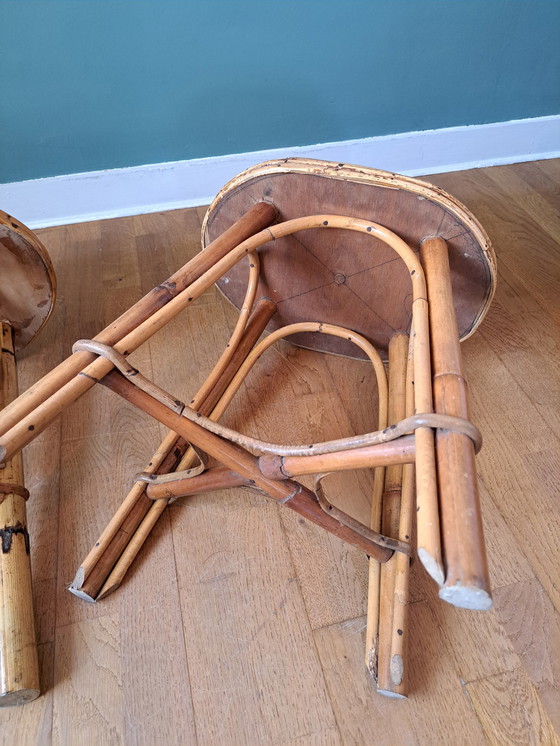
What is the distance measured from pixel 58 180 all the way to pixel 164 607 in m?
1.25

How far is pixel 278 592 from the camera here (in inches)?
35.7

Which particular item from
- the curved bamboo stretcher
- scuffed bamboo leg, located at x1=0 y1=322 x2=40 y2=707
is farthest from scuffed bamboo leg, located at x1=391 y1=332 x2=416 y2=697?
scuffed bamboo leg, located at x1=0 y1=322 x2=40 y2=707

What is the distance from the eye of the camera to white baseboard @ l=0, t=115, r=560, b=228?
1.70m

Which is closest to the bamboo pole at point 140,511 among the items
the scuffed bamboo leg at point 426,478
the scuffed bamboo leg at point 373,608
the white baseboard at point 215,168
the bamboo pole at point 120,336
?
the bamboo pole at point 120,336

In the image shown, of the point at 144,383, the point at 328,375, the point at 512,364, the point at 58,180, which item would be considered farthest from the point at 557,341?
the point at 58,180

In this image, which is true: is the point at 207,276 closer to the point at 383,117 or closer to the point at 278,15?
the point at 278,15

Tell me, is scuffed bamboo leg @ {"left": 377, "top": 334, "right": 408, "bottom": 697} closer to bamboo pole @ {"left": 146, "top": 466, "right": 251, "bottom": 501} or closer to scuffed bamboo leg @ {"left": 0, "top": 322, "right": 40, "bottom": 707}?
bamboo pole @ {"left": 146, "top": 466, "right": 251, "bottom": 501}

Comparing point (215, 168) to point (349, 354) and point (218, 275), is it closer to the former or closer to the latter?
point (349, 354)

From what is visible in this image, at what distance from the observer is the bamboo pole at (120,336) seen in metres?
0.68

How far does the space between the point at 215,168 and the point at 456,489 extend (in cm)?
141

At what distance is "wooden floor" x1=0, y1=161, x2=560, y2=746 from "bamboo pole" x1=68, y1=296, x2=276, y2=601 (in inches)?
1.1

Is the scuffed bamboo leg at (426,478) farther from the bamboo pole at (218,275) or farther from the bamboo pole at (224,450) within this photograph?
the bamboo pole at (224,450)

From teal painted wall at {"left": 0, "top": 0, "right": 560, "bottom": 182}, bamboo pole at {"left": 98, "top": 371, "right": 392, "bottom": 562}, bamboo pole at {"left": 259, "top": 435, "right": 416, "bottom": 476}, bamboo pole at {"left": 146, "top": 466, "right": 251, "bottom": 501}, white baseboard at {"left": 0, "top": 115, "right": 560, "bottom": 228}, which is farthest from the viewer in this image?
white baseboard at {"left": 0, "top": 115, "right": 560, "bottom": 228}

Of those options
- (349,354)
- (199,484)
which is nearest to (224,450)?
(199,484)
